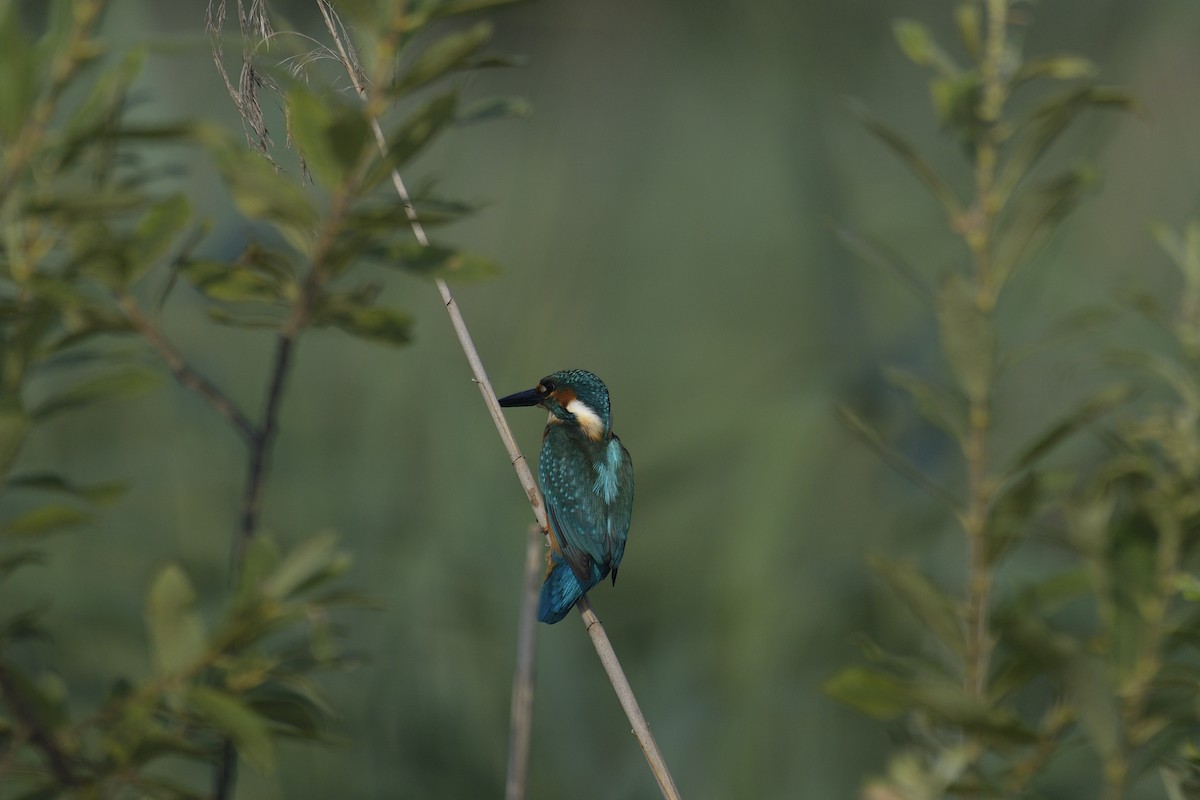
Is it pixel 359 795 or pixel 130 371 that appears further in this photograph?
Answer: pixel 359 795

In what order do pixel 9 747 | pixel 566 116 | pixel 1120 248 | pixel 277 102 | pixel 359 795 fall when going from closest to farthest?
A: 1. pixel 9 747
2. pixel 277 102
3. pixel 359 795
4. pixel 1120 248
5. pixel 566 116

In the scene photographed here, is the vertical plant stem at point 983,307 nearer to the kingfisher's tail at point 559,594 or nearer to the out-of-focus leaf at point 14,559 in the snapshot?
the out-of-focus leaf at point 14,559

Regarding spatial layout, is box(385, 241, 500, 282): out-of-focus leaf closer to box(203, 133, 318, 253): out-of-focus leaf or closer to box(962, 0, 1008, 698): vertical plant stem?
box(203, 133, 318, 253): out-of-focus leaf

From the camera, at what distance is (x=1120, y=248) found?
1670 mm

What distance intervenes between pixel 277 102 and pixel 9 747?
529 mm

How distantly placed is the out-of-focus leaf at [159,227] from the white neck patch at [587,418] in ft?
3.79

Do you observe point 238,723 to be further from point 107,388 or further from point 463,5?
point 463,5

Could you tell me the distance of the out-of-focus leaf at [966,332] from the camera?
56cm

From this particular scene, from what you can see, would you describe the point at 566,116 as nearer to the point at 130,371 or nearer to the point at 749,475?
the point at 749,475

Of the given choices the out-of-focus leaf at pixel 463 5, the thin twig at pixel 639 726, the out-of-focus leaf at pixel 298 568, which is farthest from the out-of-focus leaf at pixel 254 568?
the thin twig at pixel 639 726

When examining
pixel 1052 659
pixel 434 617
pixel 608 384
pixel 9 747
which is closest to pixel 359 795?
pixel 434 617

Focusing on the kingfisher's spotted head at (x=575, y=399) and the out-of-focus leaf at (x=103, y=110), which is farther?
the kingfisher's spotted head at (x=575, y=399)

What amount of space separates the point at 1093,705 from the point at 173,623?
0.40 m

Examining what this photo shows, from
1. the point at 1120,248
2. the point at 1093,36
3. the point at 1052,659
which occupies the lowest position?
the point at 1052,659
